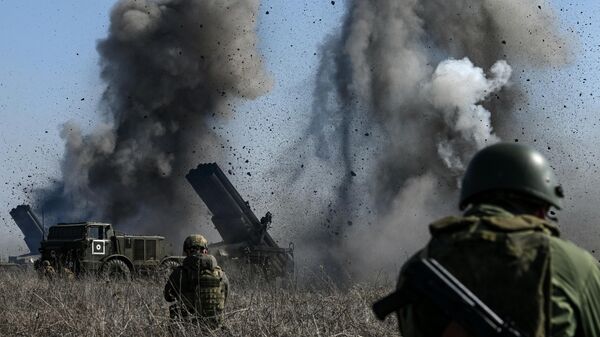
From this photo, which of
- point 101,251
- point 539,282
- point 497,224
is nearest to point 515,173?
point 497,224

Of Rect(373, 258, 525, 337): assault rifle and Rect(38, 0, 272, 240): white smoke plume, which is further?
Rect(38, 0, 272, 240): white smoke plume

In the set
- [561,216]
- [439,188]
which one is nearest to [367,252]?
[439,188]

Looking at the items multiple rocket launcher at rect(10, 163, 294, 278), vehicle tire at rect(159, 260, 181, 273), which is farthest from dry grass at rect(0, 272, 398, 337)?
multiple rocket launcher at rect(10, 163, 294, 278)

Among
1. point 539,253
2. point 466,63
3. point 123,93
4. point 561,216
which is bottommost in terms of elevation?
point 539,253

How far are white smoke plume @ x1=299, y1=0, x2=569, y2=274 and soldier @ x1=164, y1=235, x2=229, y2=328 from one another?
722 inches

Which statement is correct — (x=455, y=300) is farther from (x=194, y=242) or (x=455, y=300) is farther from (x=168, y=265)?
(x=168, y=265)

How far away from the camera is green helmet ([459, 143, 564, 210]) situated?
7.56ft

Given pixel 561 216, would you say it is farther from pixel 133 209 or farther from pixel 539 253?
pixel 539 253

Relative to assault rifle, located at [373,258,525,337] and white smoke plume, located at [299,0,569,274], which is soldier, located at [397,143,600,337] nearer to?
assault rifle, located at [373,258,525,337]

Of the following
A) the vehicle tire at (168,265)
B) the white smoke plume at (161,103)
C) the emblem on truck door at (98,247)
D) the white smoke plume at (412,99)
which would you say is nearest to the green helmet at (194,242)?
the vehicle tire at (168,265)

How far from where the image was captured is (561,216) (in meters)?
29.1

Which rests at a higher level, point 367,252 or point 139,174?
point 139,174

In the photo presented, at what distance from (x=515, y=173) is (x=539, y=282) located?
317mm

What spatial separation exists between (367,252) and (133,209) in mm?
7435
